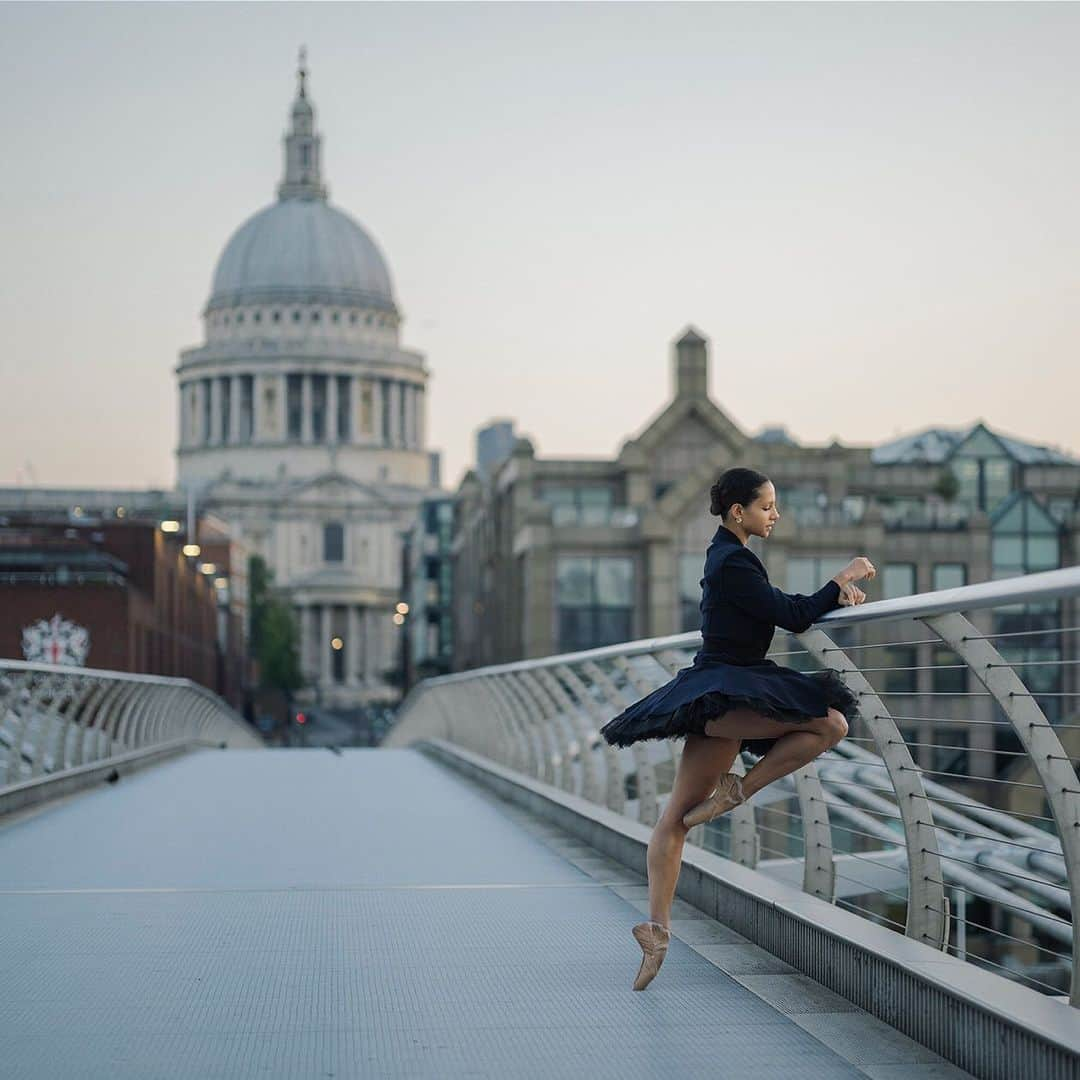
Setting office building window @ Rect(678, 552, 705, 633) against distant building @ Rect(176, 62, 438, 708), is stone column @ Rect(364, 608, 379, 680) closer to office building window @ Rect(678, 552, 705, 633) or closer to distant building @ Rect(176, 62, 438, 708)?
distant building @ Rect(176, 62, 438, 708)

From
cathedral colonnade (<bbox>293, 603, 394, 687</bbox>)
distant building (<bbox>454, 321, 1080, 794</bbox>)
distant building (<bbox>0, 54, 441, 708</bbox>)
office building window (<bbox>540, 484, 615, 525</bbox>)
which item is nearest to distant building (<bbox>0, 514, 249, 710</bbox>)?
distant building (<bbox>454, 321, 1080, 794</bbox>)

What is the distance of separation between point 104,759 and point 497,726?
3.83 meters

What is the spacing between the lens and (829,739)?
700cm

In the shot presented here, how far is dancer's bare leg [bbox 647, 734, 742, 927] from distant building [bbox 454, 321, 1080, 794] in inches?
1963

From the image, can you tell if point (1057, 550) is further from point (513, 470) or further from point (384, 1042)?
point (384, 1042)

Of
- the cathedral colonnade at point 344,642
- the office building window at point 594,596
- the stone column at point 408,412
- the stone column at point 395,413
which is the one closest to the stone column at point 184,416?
the stone column at point 395,413

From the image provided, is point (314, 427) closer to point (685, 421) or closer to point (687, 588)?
point (685, 421)

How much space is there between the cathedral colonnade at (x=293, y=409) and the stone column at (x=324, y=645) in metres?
15.5

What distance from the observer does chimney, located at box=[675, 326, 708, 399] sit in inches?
2675

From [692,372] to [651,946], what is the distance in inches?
2427

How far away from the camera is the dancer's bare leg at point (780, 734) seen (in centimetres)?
693

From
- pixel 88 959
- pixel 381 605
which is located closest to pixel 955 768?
pixel 88 959

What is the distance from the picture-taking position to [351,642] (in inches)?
7160

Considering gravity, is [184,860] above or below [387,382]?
below
